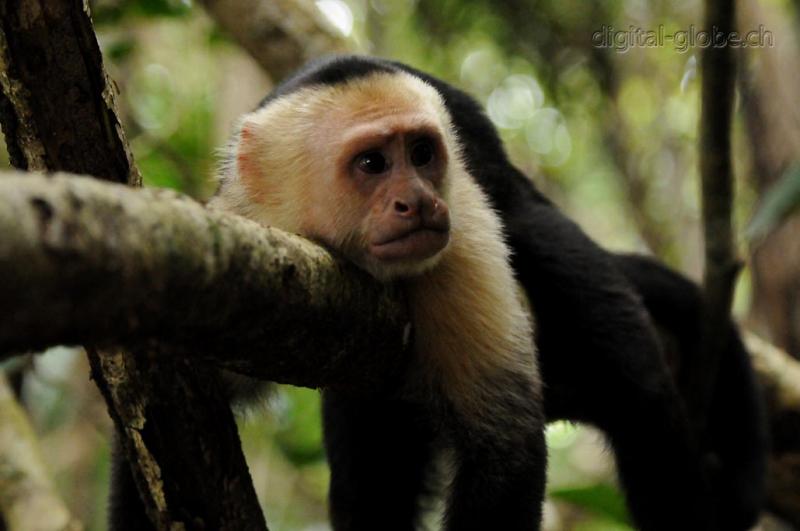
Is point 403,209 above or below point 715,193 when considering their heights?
above

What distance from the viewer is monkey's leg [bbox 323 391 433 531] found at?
309 cm

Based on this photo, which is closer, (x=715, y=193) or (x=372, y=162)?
(x=372, y=162)

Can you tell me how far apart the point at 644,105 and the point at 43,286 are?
26.2 feet

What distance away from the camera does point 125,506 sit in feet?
8.64

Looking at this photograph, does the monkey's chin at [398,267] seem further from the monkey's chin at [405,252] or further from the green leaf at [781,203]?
the green leaf at [781,203]

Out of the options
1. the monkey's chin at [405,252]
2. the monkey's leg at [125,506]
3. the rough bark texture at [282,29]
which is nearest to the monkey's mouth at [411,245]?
the monkey's chin at [405,252]

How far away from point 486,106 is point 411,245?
450cm

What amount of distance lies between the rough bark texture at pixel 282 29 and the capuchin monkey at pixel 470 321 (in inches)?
41.1

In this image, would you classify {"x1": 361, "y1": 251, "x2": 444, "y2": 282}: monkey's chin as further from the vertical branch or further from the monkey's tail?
the monkey's tail

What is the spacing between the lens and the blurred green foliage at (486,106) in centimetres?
525

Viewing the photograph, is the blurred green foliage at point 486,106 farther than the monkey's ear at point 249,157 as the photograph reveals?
Yes

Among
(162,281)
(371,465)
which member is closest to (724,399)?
(371,465)

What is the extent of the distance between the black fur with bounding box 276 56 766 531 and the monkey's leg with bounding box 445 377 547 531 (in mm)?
543

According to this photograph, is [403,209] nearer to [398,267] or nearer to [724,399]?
[398,267]
